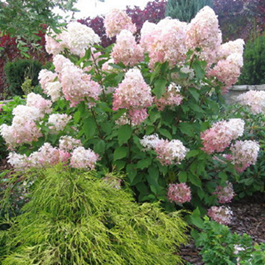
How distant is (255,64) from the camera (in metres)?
7.14

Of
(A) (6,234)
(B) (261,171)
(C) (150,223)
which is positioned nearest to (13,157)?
(A) (6,234)

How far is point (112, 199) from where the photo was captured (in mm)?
2197

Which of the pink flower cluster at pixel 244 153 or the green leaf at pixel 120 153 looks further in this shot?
the pink flower cluster at pixel 244 153

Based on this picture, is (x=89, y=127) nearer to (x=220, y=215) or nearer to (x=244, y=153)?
(x=244, y=153)

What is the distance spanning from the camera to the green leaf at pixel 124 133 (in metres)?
2.61

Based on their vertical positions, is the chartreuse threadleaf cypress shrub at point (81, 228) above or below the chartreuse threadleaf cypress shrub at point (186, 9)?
below

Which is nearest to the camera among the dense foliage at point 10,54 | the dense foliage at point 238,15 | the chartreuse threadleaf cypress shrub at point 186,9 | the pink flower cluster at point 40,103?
the pink flower cluster at point 40,103

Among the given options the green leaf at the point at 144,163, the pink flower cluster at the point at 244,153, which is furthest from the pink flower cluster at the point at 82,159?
the pink flower cluster at the point at 244,153

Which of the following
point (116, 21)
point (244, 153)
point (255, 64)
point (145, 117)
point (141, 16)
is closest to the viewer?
point (145, 117)

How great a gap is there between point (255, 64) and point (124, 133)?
5.25 meters

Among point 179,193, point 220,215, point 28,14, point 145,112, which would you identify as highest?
point 28,14

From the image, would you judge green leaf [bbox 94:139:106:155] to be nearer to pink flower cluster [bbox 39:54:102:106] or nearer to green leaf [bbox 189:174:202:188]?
pink flower cluster [bbox 39:54:102:106]

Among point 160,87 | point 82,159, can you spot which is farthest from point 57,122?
point 160,87

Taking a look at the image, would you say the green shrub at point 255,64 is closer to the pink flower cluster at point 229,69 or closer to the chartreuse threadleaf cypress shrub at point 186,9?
the chartreuse threadleaf cypress shrub at point 186,9
